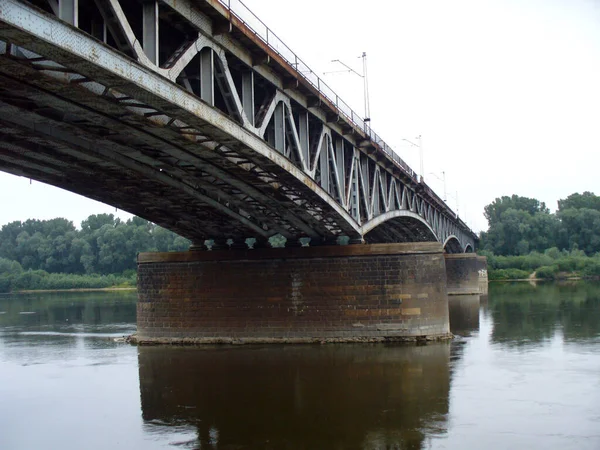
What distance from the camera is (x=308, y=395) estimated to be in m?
18.4

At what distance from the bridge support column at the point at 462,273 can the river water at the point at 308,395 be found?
34.0m

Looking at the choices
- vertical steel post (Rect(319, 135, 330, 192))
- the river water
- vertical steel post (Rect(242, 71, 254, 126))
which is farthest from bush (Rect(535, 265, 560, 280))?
vertical steel post (Rect(242, 71, 254, 126))

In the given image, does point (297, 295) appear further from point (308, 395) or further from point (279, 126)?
point (308, 395)

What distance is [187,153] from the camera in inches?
694

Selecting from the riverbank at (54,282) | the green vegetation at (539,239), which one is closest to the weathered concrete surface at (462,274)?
the green vegetation at (539,239)

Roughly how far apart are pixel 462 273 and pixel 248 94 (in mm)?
51345

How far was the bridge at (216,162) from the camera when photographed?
40.8 feet

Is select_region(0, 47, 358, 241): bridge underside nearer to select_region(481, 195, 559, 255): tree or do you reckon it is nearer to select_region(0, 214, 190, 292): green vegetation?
select_region(0, 214, 190, 292): green vegetation

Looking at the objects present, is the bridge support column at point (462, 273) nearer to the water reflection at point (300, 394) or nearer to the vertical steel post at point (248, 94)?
the water reflection at point (300, 394)

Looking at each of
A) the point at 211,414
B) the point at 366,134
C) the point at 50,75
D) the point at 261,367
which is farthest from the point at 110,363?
the point at 50,75

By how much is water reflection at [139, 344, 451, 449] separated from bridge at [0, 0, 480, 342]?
2.03 m

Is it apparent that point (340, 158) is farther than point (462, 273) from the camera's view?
No

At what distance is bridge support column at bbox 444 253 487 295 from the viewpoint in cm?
6550

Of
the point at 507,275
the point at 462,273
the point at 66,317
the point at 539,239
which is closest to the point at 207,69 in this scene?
the point at 66,317
